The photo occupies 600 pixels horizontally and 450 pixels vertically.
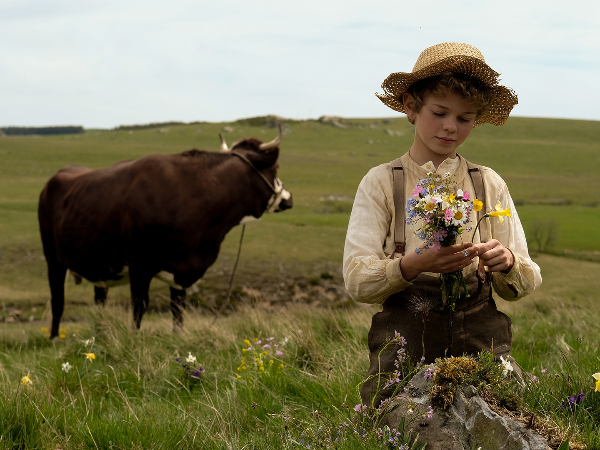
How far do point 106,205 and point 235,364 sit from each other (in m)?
3.12

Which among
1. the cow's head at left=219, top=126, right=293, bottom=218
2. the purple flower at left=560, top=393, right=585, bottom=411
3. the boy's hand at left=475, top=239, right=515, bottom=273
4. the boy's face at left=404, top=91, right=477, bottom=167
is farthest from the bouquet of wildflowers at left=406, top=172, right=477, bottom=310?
the cow's head at left=219, top=126, right=293, bottom=218

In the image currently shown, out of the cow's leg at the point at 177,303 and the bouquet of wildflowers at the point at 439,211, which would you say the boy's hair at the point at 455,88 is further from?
the cow's leg at the point at 177,303

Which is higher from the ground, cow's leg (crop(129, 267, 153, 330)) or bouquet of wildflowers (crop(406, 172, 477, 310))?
bouquet of wildflowers (crop(406, 172, 477, 310))

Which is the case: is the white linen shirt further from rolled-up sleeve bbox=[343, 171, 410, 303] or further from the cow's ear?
the cow's ear

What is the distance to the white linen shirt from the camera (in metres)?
2.56

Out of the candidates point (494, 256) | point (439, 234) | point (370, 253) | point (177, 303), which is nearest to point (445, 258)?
point (439, 234)

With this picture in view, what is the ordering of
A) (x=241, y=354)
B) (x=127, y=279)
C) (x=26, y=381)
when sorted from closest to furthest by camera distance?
(x=26, y=381)
(x=241, y=354)
(x=127, y=279)

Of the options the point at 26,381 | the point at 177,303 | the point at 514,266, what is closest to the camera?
the point at 514,266

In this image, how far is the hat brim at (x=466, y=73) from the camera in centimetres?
268

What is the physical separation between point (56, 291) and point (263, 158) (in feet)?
10.5

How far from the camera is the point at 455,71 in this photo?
8.91 feet

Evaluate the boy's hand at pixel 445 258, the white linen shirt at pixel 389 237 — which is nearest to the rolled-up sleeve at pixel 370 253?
the white linen shirt at pixel 389 237

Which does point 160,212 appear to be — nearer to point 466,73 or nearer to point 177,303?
point 177,303

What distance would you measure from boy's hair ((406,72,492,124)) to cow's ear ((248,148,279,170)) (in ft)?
15.5
